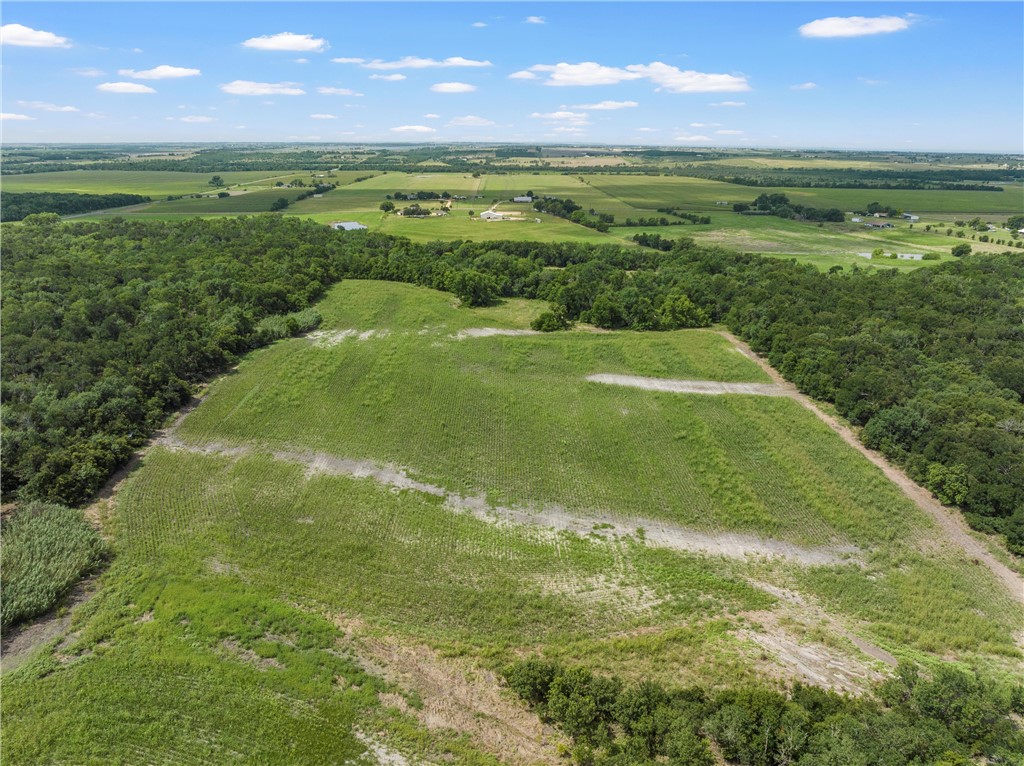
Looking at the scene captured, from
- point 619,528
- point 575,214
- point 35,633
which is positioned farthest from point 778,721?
point 575,214

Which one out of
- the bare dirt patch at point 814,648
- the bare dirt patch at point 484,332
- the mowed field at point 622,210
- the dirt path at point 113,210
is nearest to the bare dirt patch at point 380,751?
the bare dirt patch at point 814,648

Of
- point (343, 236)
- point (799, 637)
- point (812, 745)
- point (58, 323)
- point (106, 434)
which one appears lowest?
point (799, 637)

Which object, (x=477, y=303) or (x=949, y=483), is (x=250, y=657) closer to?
(x=949, y=483)

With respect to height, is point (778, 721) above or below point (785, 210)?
below

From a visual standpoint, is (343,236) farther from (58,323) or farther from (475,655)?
(475,655)

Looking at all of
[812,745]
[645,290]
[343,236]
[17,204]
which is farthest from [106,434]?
[17,204]
